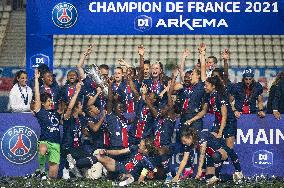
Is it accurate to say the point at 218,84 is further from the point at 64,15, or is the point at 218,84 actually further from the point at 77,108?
the point at 64,15

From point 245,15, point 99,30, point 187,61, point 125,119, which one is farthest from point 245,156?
point 187,61

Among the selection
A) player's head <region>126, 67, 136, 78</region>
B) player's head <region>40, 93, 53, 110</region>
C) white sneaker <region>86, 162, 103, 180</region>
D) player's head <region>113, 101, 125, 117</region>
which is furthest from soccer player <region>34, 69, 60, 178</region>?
player's head <region>126, 67, 136, 78</region>

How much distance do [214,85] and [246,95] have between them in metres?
1.26

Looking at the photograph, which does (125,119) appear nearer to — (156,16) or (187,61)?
(156,16)

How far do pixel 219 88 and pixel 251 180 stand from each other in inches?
64.2

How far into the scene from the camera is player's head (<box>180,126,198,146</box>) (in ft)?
35.8

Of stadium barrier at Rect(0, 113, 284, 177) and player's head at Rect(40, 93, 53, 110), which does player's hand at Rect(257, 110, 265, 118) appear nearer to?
stadium barrier at Rect(0, 113, 284, 177)

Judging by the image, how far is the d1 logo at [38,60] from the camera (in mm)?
13473

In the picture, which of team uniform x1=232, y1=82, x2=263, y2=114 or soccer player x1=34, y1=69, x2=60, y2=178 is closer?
soccer player x1=34, y1=69, x2=60, y2=178

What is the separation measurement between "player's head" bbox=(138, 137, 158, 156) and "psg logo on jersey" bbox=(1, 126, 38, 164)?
2169mm

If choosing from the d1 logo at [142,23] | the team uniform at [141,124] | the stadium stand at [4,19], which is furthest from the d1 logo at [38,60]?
the stadium stand at [4,19]

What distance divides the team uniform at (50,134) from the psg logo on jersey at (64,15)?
8.19 feet

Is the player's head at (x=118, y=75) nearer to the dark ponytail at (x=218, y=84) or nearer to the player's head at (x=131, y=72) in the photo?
the player's head at (x=131, y=72)

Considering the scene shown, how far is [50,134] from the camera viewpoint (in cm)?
1170
